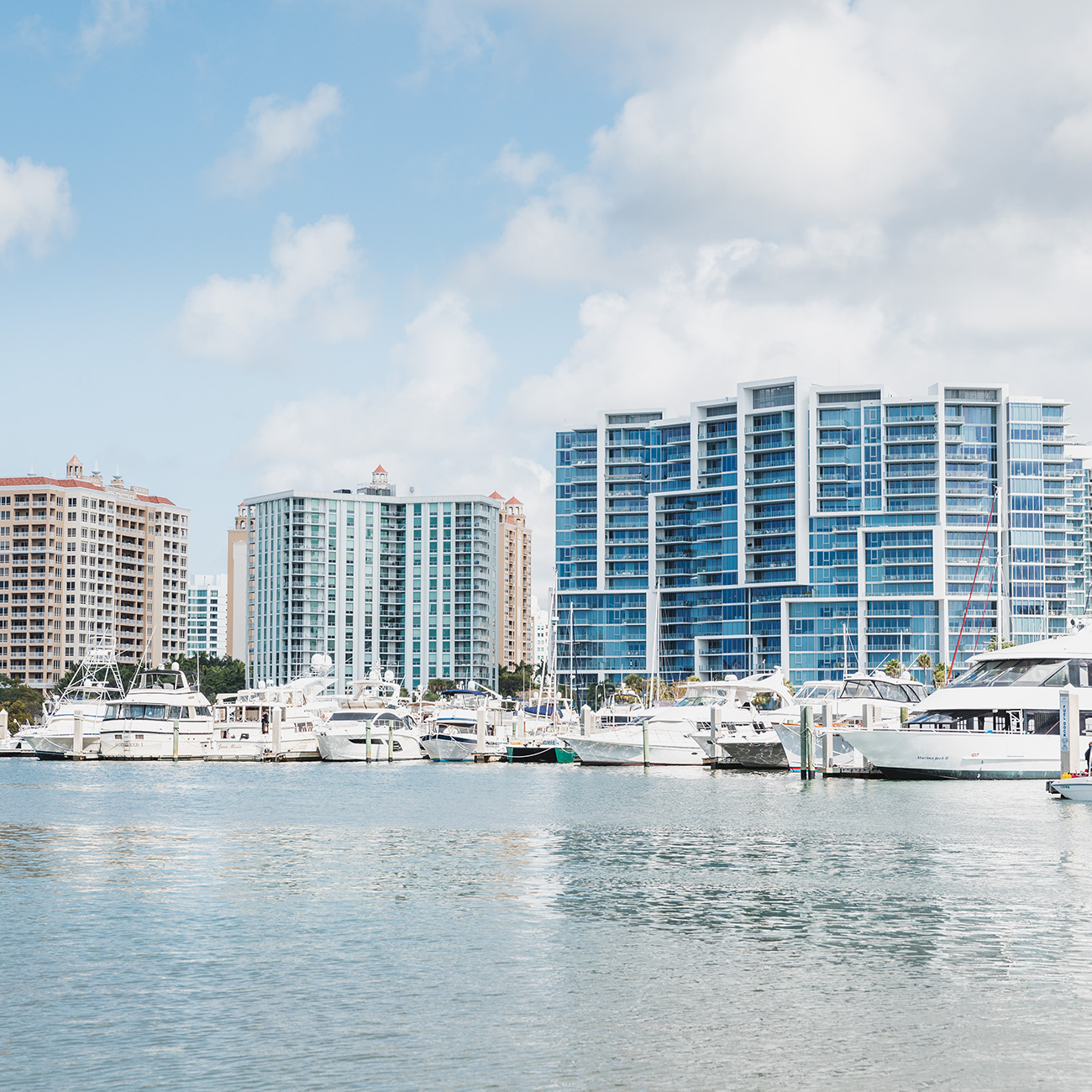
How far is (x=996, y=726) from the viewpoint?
240 ft

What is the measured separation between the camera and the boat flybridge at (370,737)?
4291 inches

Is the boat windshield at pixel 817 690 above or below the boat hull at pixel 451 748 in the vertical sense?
above

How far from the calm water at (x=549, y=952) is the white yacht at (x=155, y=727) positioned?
4753 centimetres

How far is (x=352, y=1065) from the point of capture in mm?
19969

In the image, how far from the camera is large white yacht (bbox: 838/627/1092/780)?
7206 centimetres

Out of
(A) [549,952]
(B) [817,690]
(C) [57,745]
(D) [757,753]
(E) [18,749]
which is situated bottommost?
(E) [18,749]

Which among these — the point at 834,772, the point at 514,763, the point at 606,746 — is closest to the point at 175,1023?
the point at 834,772

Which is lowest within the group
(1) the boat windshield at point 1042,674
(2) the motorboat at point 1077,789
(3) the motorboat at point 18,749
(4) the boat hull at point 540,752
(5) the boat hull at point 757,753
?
(3) the motorboat at point 18,749

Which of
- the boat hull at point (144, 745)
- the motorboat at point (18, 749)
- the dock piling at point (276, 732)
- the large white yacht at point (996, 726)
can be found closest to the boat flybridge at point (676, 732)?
the large white yacht at point (996, 726)

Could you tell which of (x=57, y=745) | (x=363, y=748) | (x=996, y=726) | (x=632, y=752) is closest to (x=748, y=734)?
(x=632, y=752)

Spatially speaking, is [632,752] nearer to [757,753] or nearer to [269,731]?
[757,753]

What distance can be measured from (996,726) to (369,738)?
51032 millimetres

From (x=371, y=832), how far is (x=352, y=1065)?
33420 mm

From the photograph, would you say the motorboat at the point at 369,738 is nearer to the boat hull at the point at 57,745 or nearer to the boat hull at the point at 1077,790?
the boat hull at the point at 57,745
